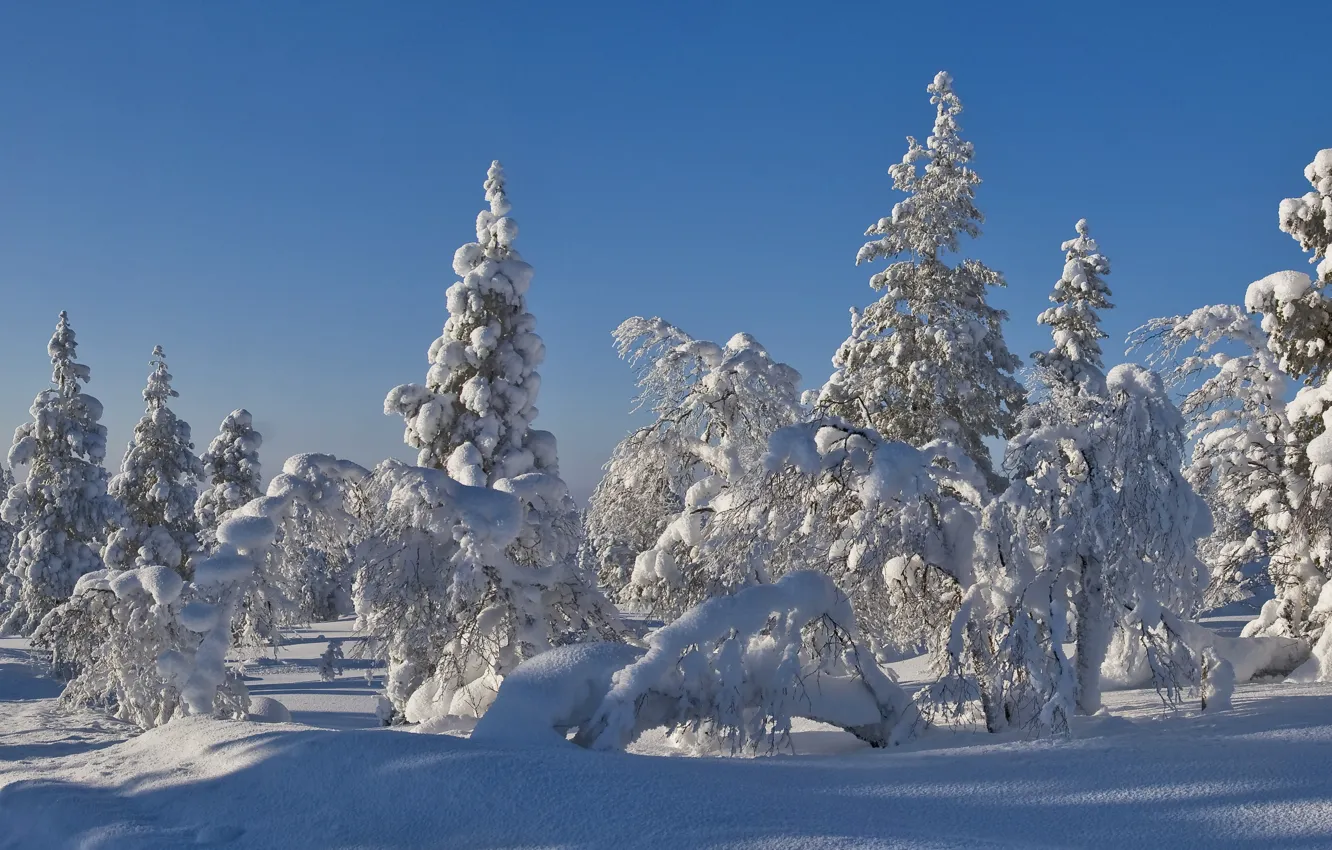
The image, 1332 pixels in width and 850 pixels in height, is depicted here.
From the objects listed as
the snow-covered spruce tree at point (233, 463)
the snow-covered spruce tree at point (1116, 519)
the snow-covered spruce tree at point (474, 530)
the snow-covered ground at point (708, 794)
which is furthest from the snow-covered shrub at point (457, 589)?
the snow-covered spruce tree at point (233, 463)

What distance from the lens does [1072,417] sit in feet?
35.7

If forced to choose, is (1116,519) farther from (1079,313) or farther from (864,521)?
(1079,313)

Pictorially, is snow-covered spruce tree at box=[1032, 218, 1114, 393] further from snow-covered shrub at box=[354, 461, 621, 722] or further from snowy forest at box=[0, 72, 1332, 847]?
snow-covered shrub at box=[354, 461, 621, 722]

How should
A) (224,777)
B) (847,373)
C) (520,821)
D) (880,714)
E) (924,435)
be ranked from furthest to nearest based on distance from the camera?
(847,373) → (924,435) → (880,714) → (224,777) → (520,821)

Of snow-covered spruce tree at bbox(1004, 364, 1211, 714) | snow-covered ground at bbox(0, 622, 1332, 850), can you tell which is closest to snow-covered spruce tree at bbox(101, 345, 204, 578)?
snow-covered ground at bbox(0, 622, 1332, 850)

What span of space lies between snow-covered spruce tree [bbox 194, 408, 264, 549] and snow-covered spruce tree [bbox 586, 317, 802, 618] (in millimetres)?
23037

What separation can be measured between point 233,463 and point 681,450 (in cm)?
2536

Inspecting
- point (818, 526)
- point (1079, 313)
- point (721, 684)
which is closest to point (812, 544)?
point (818, 526)

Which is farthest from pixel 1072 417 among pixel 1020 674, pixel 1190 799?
pixel 1190 799

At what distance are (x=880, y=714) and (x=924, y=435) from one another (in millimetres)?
11828

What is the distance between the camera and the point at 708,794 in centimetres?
697

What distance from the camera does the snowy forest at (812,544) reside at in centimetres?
992

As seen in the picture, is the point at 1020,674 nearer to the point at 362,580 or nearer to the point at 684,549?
the point at 684,549

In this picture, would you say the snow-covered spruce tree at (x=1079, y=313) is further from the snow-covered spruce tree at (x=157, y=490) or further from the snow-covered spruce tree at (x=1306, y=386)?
Result: the snow-covered spruce tree at (x=157, y=490)
